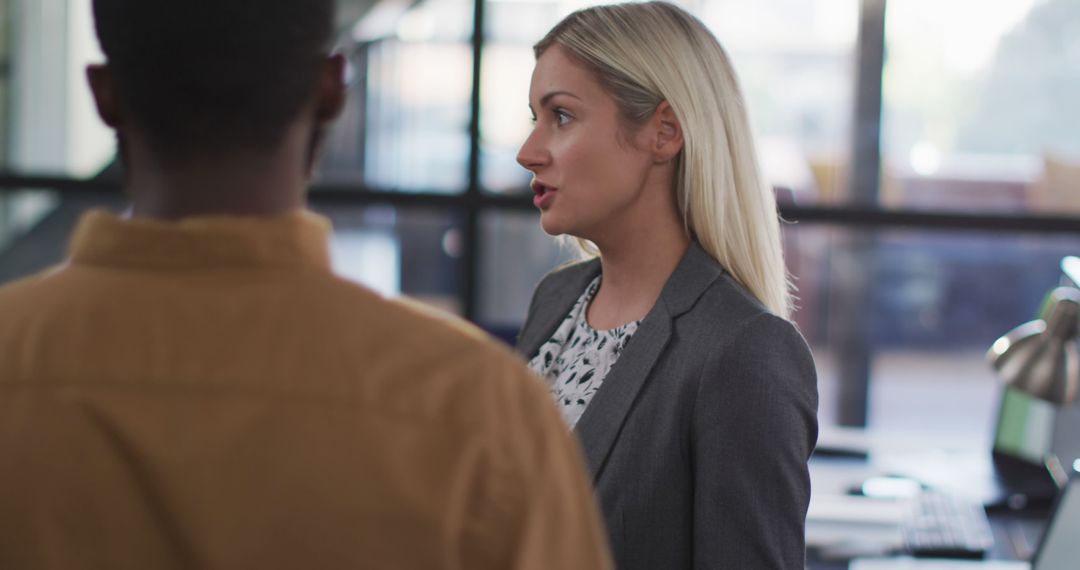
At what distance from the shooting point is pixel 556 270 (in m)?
1.96

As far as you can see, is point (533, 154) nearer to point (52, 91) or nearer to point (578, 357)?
point (578, 357)

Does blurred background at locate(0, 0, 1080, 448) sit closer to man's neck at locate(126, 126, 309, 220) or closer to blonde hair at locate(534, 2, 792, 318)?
blonde hair at locate(534, 2, 792, 318)

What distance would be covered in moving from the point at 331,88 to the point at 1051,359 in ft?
6.15

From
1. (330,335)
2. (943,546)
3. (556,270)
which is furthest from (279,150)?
(943,546)

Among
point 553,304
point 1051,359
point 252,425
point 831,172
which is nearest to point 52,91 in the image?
point 831,172

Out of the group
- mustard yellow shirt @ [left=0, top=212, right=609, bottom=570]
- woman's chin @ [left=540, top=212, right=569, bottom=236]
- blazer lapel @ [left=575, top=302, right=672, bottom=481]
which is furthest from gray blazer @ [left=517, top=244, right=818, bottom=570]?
mustard yellow shirt @ [left=0, top=212, right=609, bottom=570]

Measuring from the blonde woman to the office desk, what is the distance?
0.71 meters

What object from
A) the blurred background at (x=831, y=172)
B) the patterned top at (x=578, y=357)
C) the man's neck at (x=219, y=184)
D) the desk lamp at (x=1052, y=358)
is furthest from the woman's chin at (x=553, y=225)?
the blurred background at (x=831, y=172)

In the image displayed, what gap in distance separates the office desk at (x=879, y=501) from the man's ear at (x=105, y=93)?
1608mm

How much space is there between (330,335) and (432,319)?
6 centimetres

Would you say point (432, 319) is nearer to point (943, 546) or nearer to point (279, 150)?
point (279, 150)

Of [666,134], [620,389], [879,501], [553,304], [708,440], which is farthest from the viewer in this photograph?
[879,501]

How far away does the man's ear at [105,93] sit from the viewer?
2.28 ft

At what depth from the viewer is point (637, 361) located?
4.89 ft
